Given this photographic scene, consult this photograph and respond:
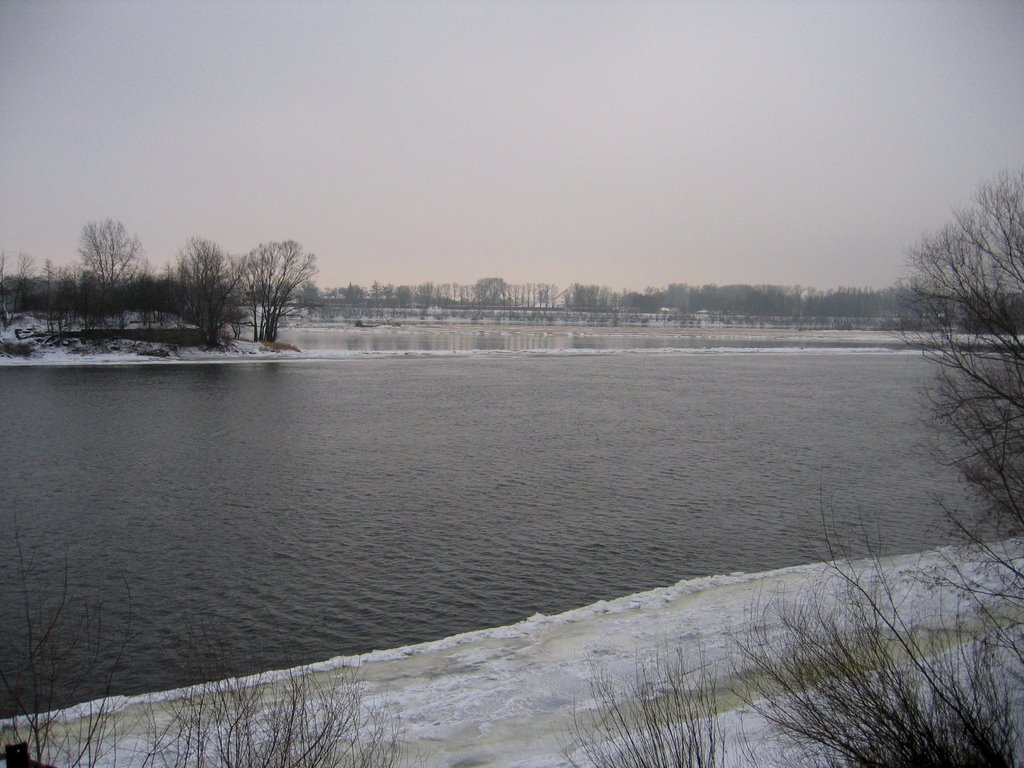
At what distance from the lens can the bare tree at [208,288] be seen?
191 feet

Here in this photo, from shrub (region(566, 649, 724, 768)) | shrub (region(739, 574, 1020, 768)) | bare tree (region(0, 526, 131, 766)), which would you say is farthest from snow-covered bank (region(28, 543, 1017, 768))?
shrub (region(739, 574, 1020, 768))

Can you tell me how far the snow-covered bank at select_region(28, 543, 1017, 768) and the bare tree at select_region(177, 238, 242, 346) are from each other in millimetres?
55499

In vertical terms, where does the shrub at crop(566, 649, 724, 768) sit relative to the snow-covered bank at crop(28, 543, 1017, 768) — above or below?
above

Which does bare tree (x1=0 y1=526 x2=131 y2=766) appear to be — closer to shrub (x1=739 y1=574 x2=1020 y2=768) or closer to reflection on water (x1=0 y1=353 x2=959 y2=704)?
reflection on water (x1=0 y1=353 x2=959 y2=704)

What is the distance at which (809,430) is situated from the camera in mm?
25797

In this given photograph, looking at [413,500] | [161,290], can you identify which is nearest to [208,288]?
[161,290]

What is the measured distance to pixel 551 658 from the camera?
8.39 m

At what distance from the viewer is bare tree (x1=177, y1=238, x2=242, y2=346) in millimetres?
58281

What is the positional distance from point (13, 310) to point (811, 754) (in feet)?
245

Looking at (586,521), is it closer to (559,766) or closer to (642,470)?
(642,470)

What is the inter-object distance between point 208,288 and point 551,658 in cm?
5719

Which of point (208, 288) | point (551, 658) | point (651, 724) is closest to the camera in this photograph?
point (651, 724)

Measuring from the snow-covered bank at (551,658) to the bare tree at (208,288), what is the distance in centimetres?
5550

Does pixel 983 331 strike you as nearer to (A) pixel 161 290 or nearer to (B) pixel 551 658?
(B) pixel 551 658
